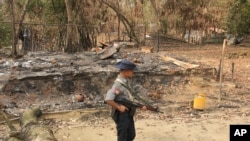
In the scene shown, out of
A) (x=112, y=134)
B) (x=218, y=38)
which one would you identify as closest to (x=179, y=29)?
(x=218, y=38)

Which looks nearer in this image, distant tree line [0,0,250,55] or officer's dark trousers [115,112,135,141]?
officer's dark trousers [115,112,135,141]

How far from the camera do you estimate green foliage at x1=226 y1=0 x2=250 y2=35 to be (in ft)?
54.8

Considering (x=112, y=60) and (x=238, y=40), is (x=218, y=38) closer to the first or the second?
(x=238, y=40)

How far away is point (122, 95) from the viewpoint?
4.57 metres

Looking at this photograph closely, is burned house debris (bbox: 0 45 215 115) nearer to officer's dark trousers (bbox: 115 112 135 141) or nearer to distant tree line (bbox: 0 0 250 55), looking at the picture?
officer's dark trousers (bbox: 115 112 135 141)

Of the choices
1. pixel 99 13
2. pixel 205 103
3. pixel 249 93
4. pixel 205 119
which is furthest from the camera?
pixel 99 13

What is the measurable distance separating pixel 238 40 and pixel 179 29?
3.24 meters

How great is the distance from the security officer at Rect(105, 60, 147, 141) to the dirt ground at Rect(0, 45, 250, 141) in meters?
1.82

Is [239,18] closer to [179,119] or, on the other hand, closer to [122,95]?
[179,119]

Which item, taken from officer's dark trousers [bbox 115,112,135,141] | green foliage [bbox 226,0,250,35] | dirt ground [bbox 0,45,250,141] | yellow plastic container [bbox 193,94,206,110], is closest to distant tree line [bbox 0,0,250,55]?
green foliage [bbox 226,0,250,35]

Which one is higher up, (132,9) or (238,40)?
(132,9)

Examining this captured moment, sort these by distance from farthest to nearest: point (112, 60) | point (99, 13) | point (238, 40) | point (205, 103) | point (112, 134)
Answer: point (238, 40) < point (99, 13) < point (112, 60) < point (205, 103) < point (112, 134)

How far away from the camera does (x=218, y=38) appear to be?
2034 cm

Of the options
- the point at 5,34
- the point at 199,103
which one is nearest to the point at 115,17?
the point at 5,34
